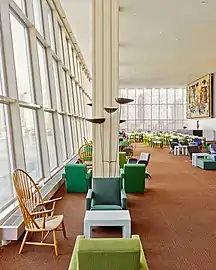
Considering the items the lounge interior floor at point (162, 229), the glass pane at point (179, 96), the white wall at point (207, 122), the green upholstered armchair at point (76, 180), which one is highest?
the glass pane at point (179, 96)

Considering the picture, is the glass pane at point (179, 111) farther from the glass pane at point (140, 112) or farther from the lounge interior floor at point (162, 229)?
the lounge interior floor at point (162, 229)

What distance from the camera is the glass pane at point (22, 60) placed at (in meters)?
6.82

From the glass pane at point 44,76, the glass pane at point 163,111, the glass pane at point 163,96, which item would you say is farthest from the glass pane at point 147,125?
the glass pane at point 44,76

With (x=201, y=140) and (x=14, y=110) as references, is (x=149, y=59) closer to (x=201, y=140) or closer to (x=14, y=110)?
(x=201, y=140)

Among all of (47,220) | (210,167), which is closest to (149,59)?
(210,167)

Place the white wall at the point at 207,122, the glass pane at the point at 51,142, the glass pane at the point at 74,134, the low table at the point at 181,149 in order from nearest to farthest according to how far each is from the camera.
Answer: the glass pane at the point at 51,142 < the glass pane at the point at 74,134 < the low table at the point at 181,149 < the white wall at the point at 207,122

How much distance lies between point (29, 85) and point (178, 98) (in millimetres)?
24380

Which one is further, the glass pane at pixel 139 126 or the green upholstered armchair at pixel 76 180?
the glass pane at pixel 139 126

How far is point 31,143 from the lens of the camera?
767 centimetres

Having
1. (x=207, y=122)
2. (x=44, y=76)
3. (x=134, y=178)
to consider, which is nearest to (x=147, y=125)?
(x=207, y=122)

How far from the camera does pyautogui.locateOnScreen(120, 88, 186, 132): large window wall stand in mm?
30594

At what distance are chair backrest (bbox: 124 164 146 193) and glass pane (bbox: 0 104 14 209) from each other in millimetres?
3006

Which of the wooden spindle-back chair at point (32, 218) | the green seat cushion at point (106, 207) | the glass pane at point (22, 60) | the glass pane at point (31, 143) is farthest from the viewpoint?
the glass pane at point (31, 143)

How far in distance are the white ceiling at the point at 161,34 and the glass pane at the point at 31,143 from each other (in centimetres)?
387
